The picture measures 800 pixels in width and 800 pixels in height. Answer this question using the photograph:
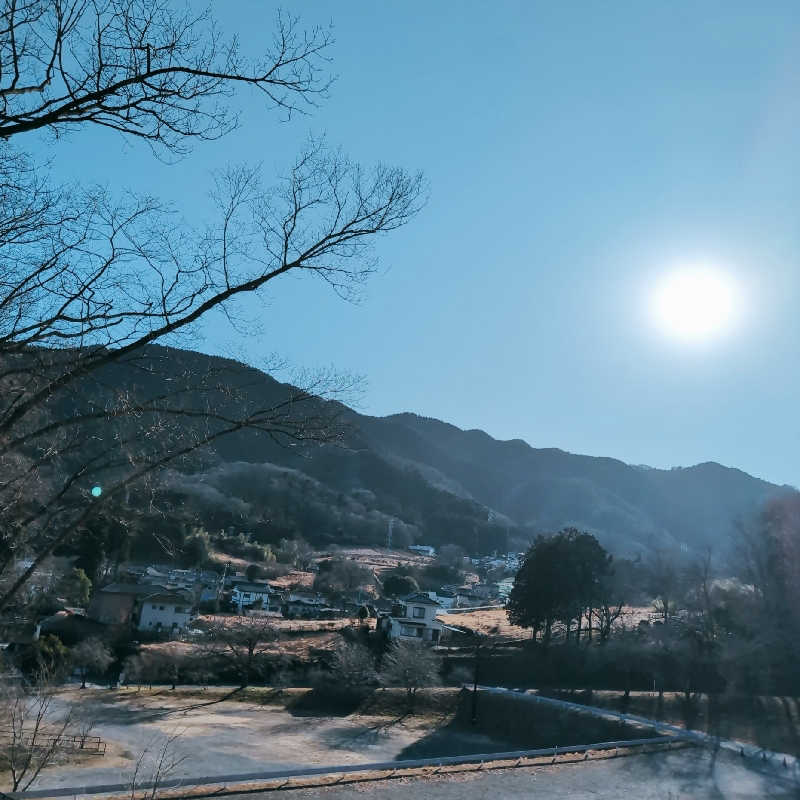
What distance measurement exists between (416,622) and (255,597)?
47.7 feet

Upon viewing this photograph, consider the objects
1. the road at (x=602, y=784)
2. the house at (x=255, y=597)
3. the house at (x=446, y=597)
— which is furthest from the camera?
the house at (x=446, y=597)

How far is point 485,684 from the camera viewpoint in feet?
119

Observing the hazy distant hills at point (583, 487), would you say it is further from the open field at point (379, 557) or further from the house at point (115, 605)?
the house at point (115, 605)

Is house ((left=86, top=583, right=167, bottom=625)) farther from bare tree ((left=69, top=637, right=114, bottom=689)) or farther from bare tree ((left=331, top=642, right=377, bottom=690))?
bare tree ((left=331, top=642, right=377, bottom=690))

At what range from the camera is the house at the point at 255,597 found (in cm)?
5197

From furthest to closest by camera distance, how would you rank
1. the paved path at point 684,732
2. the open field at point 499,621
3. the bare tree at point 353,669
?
the open field at point 499,621 → the bare tree at point 353,669 → the paved path at point 684,732

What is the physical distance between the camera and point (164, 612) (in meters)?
41.8

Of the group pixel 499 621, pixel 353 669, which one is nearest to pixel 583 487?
pixel 499 621

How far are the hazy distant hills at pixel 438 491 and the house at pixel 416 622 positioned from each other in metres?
11.8

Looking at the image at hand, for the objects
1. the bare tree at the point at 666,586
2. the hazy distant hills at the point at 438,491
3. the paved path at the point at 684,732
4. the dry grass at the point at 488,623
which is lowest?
the paved path at the point at 684,732

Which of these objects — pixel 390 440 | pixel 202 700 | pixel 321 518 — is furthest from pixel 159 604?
pixel 390 440

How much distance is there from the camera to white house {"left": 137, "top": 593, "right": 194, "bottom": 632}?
41.1 m

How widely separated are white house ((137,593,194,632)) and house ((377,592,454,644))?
11281mm

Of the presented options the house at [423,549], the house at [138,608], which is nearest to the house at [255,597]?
the house at [138,608]
